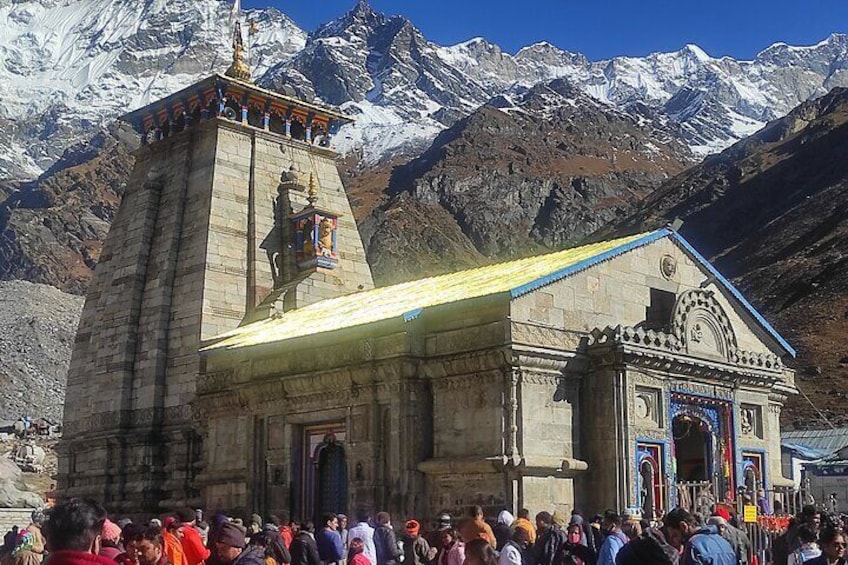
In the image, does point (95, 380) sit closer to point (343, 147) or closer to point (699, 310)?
point (699, 310)

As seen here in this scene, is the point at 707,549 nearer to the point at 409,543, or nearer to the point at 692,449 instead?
the point at 409,543

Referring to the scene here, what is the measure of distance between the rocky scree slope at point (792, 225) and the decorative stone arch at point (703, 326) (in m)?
39.3

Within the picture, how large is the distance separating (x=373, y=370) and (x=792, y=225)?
86352 millimetres

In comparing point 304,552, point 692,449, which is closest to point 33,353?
point 692,449

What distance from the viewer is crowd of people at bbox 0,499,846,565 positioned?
23.3 feet

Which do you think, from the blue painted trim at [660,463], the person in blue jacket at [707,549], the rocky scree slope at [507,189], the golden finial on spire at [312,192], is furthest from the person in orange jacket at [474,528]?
the rocky scree slope at [507,189]

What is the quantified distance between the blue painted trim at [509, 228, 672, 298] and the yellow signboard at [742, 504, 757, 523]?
5374 millimetres

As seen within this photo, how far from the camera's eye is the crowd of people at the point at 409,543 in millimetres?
7102

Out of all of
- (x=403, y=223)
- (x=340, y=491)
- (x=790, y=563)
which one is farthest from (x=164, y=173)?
(x=403, y=223)

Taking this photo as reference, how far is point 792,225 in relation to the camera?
336 ft

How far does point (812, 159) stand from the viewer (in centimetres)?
12000

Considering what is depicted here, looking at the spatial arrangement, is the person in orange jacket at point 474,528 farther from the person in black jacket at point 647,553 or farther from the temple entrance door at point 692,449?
the temple entrance door at point 692,449

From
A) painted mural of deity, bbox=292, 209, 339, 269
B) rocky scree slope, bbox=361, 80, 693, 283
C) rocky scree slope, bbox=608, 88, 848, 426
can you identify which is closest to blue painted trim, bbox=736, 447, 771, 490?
painted mural of deity, bbox=292, 209, 339, 269

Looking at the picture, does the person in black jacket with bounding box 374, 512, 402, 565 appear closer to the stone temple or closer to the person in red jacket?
the stone temple
